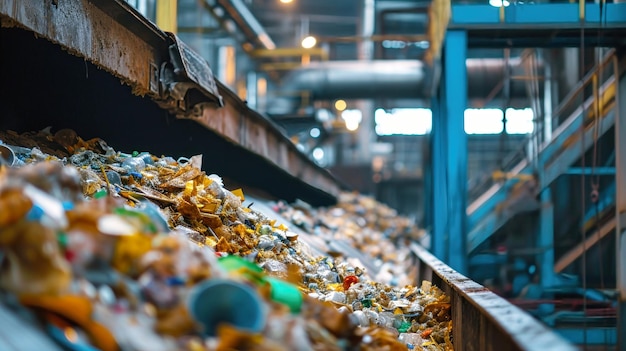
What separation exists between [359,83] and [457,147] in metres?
6.61

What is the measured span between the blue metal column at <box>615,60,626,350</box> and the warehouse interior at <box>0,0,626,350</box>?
18 millimetres

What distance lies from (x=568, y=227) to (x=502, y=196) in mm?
947

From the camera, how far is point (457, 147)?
6.91 m

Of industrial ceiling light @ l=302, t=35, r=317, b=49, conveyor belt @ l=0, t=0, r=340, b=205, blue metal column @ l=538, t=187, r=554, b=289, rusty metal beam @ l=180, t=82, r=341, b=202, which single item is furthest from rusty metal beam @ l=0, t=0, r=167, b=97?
industrial ceiling light @ l=302, t=35, r=317, b=49

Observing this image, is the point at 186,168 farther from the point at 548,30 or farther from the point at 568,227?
the point at 568,227

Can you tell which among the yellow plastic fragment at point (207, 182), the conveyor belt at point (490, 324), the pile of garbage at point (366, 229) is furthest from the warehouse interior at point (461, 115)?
the conveyor belt at point (490, 324)

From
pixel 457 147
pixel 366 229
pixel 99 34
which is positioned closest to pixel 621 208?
pixel 457 147

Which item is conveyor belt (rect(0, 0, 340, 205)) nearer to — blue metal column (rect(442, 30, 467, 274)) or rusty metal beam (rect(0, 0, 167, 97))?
rusty metal beam (rect(0, 0, 167, 97))

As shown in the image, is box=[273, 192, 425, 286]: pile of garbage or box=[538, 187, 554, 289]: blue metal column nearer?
box=[538, 187, 554, 289]: blue metal column

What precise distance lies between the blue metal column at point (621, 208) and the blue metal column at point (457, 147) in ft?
4.50

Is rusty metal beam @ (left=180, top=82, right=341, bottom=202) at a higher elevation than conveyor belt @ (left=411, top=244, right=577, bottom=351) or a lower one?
higher

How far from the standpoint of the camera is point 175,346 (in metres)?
1.86

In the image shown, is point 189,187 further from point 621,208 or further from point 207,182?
point 621,208

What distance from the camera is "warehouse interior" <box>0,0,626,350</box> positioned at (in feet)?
16.8
